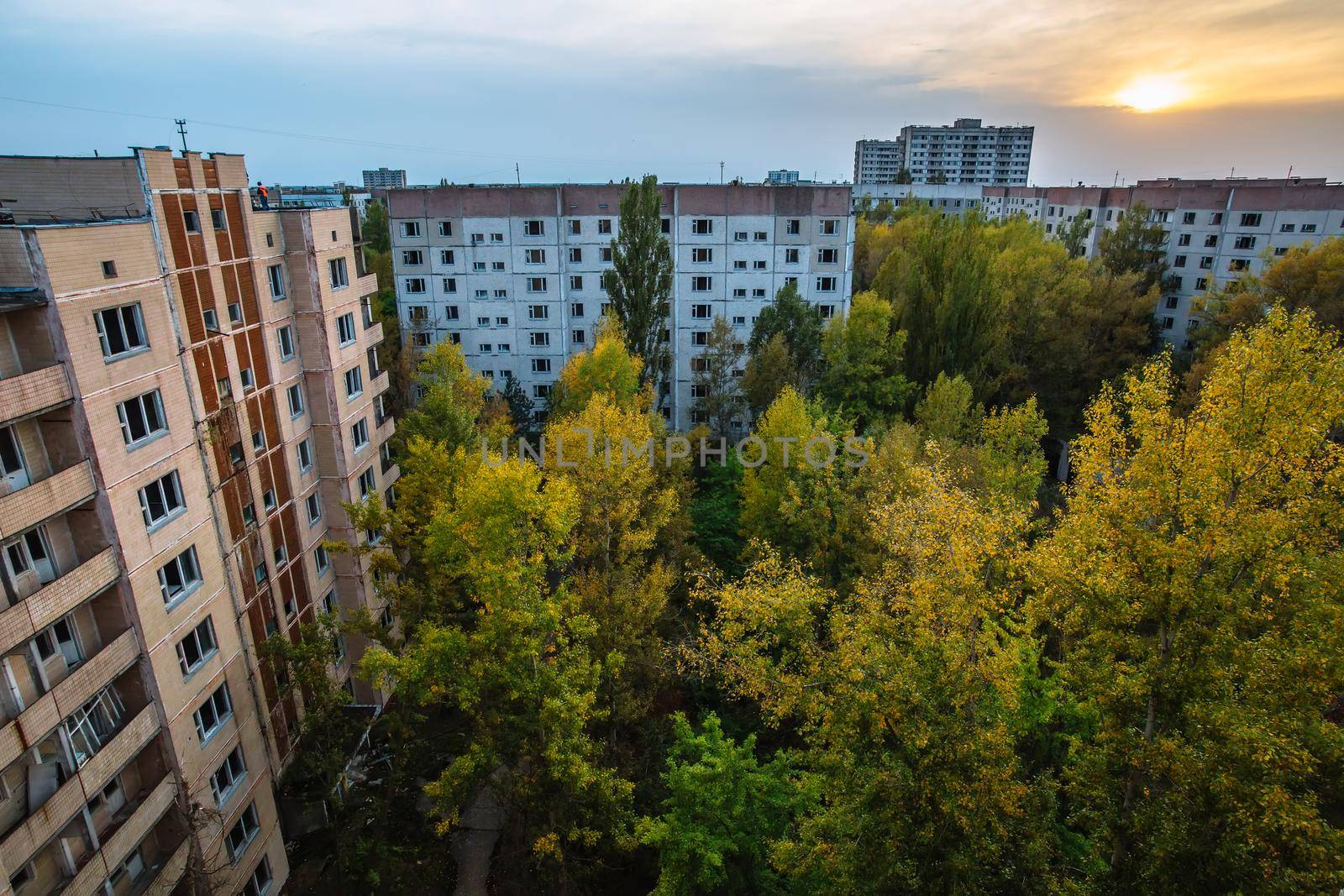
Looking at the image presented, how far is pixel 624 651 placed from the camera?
21.8 metres

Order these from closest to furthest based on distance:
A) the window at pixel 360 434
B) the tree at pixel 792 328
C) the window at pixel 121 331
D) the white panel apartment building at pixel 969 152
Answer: the window at pixel 121 331 < the window at pixel 360 434 < the tree at pixel 792 328 < the white panel apartment building at pixel 969 152

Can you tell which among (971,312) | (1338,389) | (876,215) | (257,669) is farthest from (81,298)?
(876,215)

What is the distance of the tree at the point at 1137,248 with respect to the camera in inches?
2229

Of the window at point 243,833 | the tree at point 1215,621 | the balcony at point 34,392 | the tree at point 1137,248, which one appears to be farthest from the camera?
the tree at point 1137,248

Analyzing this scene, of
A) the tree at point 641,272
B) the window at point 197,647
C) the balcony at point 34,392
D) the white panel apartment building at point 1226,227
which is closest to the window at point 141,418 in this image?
the balcony at point 34,392

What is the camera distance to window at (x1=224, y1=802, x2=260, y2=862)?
16.2 m

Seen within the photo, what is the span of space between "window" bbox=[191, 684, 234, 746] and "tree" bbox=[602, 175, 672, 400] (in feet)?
82.2

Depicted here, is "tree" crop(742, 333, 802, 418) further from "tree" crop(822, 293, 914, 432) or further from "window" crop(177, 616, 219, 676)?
"window" crop(177, 616, 219, 676)

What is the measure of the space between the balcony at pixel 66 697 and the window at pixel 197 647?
1570mm

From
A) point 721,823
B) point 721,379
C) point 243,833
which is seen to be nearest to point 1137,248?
point 721,379

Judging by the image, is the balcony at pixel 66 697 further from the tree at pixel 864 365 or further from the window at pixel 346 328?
the tree at pixel 864 365

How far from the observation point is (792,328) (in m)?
41.9

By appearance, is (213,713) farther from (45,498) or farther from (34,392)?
(34,392)

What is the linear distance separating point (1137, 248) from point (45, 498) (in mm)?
67956
